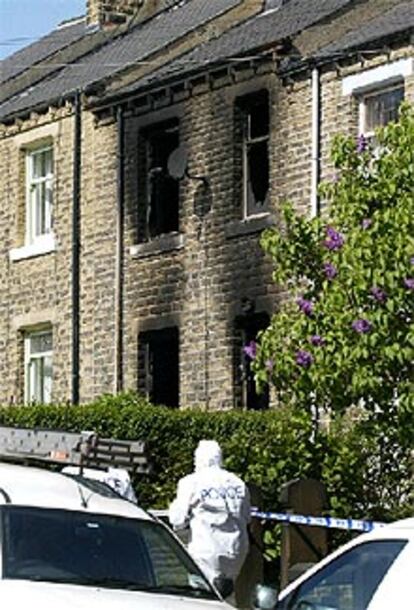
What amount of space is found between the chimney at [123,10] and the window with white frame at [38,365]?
21.9ft

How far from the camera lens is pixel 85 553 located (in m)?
12.7

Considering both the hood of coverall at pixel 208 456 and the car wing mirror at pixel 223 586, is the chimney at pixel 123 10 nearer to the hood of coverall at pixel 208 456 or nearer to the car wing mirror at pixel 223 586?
the hood of coverall at pixel 208 456

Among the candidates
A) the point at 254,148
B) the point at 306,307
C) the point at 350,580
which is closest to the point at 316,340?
the point at 306,307

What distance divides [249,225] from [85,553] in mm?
15155

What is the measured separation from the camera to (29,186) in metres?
33.0

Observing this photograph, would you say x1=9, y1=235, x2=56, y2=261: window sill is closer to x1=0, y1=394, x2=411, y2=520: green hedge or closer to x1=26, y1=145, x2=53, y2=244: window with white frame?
x1=26, y1=145, x2=53, y2=244: window with white frame

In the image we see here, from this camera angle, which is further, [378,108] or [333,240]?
[378,108]

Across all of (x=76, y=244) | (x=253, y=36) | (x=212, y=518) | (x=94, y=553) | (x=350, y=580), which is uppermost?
(x=253, y=36)

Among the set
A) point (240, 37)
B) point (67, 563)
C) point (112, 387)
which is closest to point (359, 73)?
point (240, 37)

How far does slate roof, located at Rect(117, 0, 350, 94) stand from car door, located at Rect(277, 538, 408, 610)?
16275 millimetres

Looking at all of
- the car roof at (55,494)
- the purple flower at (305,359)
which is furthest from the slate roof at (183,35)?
A: the car roof at (55,494)

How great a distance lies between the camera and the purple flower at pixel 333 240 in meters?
18.8

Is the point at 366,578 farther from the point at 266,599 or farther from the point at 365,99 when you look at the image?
the point at 365,99

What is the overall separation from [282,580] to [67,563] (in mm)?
7360
